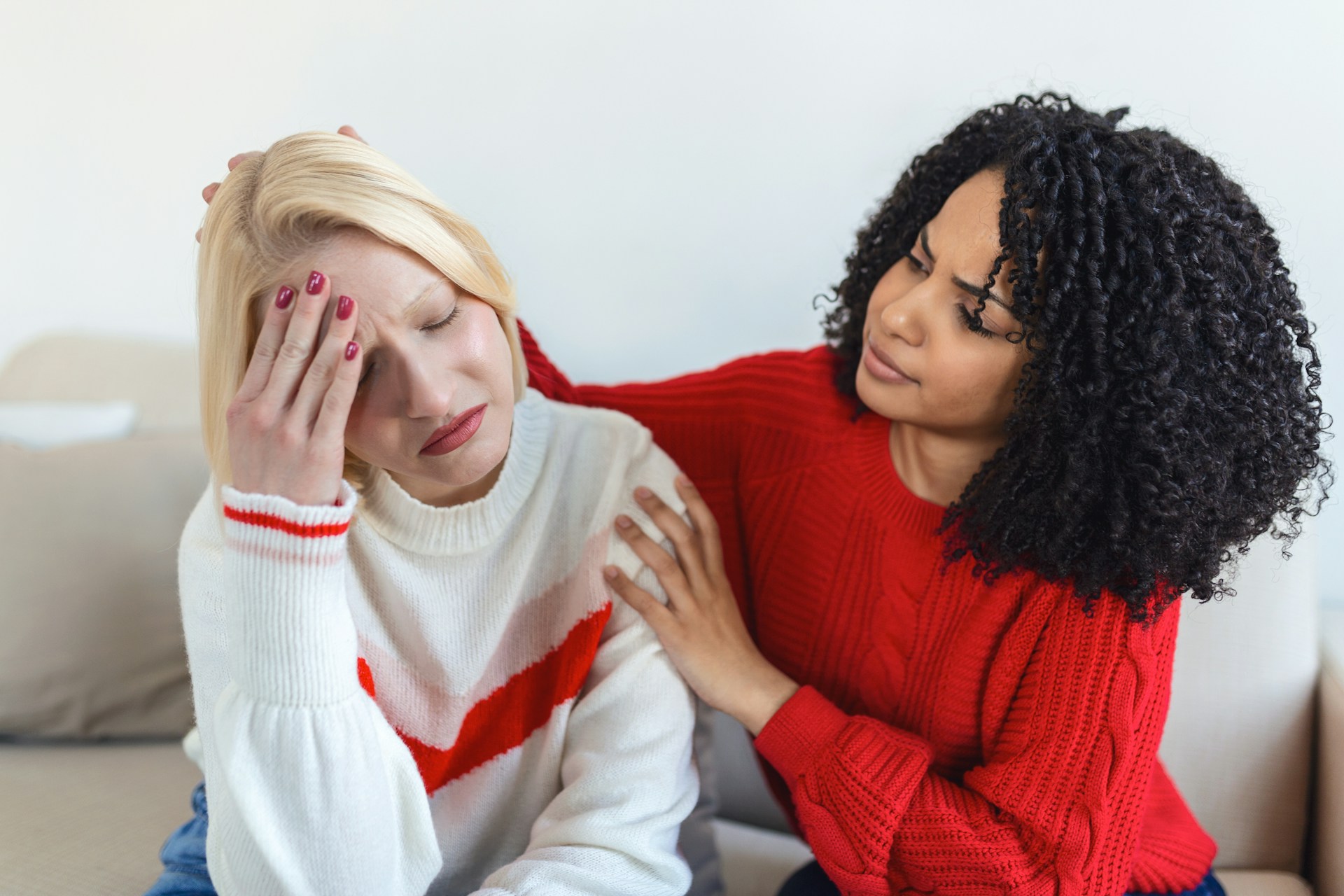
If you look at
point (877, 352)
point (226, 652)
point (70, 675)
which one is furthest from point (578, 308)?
point (70, 675)

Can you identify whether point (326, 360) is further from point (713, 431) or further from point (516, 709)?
point (713, 431)

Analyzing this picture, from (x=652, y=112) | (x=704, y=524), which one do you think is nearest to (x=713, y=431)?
(x=704, y=524)

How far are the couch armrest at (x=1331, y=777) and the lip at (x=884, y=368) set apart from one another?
0.69 meters

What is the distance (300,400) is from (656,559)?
1.36 ft

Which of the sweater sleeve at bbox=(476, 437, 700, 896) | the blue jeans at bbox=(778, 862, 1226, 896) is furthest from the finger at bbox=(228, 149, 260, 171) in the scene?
the blue jeans at bbox=(778, 862, 1226, 896)

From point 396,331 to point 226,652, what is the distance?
363mm

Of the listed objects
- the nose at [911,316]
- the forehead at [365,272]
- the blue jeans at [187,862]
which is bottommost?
the blue jeans at [187,862]

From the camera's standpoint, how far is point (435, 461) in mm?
888

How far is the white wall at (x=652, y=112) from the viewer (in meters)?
1.22

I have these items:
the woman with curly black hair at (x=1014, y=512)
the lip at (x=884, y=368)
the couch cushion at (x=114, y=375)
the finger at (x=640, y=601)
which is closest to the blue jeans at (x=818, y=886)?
the woman with curly black hair at (x=1014, y=512)

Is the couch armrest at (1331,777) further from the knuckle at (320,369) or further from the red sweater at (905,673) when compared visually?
the knuckle at (320,369)

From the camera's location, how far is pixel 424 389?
833mm

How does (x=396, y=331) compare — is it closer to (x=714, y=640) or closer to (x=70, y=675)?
(x=714, y=640)

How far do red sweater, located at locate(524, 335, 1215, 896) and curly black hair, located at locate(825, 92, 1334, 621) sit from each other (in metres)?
0.08
